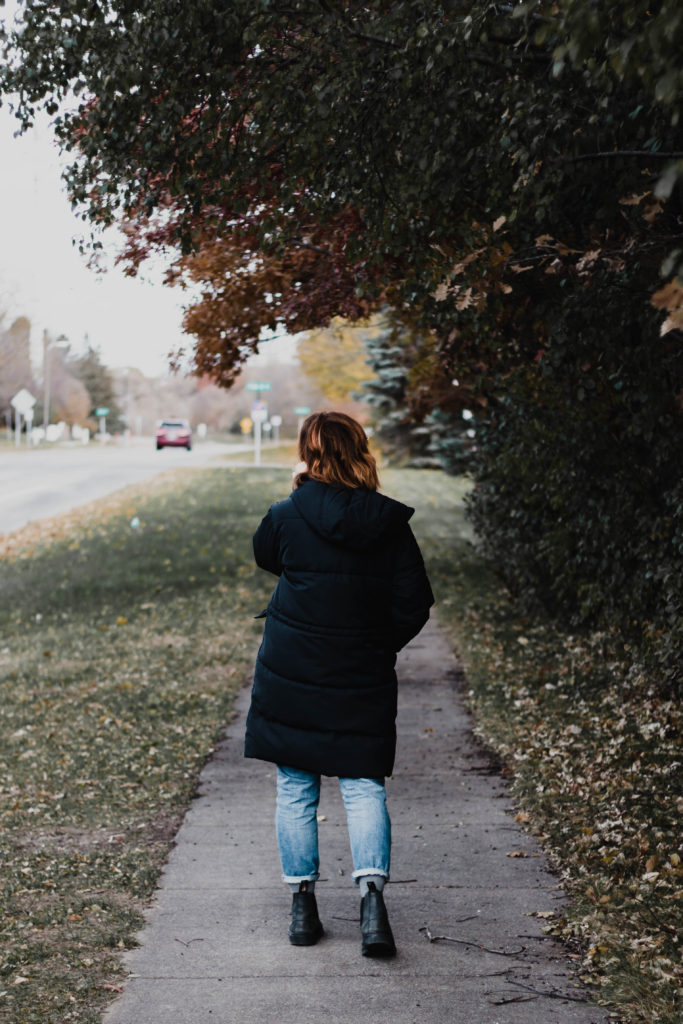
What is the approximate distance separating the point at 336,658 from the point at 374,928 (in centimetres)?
92

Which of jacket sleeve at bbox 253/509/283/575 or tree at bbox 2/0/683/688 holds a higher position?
tree at bbox 2/0/683/688

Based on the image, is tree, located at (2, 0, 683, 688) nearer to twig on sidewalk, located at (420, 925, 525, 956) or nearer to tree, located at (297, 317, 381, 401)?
twig on sidewalk, located at (420, 925, 525, 956)

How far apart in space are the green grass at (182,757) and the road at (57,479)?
11.7 m

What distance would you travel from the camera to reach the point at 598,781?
602 centimetres

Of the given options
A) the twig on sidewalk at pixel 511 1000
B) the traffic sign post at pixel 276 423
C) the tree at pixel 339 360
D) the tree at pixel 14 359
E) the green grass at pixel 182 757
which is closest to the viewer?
the twig on sidewalk at pixel 511 1000

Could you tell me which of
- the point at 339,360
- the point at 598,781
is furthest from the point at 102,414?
the point at 598,781

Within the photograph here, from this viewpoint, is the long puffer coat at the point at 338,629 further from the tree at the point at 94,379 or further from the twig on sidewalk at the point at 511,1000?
the tree at the point at 94,379

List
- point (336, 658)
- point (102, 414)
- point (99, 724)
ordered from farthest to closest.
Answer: point (102, 414) → point (99, 724) → point (336, 658)

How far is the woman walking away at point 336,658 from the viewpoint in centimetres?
398

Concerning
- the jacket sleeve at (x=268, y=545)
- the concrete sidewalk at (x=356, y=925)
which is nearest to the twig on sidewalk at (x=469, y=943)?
the concrete sidewalk at (x=356, y=925)

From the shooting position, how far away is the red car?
61.3 metres

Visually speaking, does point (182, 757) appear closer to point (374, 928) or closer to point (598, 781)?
point (598, 781)

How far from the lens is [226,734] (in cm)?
762

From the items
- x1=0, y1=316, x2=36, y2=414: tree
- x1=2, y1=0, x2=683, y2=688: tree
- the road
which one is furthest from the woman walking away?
x1=0, y1=316, x2=36, y2=414: tree
